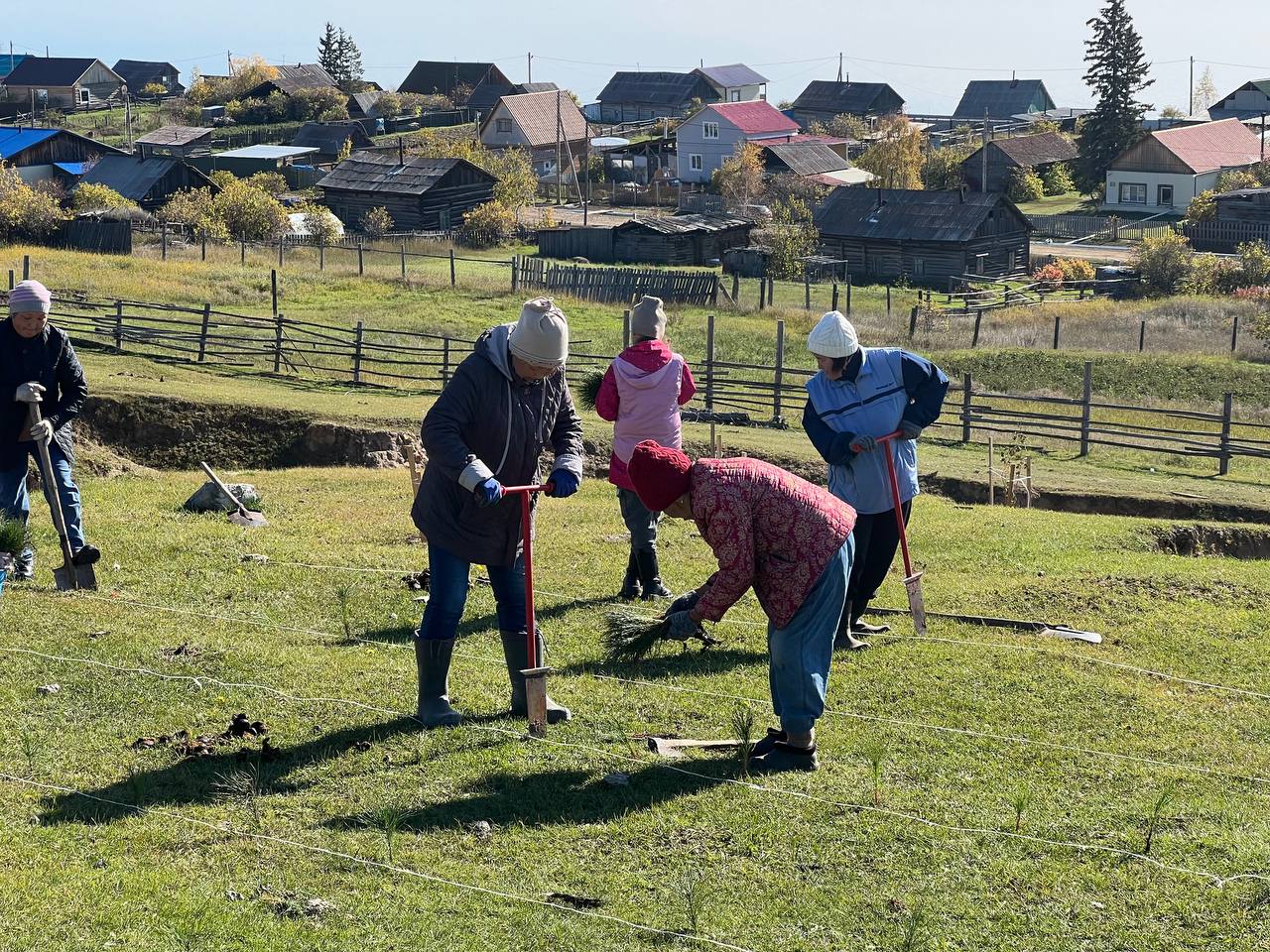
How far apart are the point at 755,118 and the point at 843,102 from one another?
28053 millimetres

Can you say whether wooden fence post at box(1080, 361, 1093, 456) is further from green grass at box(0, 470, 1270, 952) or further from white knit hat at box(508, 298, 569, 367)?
white knit hat at box(508, 298, 569, 367)

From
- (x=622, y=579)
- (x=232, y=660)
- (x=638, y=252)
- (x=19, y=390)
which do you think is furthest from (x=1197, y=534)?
(x=638, y=252)

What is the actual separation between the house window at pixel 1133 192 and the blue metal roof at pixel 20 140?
173ft

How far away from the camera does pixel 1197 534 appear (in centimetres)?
1352

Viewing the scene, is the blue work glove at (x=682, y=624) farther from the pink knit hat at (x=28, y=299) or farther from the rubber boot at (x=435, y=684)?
the pink knit hat at (x=28, y=299)

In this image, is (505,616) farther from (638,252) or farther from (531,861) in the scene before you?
(638,252)

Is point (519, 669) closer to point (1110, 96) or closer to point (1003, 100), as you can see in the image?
point (1110, 96)

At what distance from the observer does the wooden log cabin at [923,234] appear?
53562 mm

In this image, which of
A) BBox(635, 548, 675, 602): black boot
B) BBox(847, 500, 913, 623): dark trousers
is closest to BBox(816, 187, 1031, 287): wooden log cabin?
BBox(635, 548, 675, 602): black boot

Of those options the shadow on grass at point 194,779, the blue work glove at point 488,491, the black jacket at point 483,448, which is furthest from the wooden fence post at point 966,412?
the blue work glove at point 488,491

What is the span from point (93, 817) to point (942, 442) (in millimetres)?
17892

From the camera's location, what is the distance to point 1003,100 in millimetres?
114375

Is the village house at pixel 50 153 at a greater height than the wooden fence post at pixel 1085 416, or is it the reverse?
the village house at pixel 50 153

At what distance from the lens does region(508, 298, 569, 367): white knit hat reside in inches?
252
